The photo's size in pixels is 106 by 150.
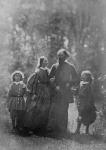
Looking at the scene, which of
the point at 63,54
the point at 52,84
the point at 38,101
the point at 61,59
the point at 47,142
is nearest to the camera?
the point at 47,142

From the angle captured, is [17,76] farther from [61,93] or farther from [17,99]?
[61,93]

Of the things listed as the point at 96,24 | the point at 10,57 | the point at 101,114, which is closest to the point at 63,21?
the point at 96,24

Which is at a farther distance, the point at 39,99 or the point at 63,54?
the point at 39,99

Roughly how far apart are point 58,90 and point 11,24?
8.99 metres

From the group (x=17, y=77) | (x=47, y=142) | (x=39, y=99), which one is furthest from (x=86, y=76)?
(x=47, y=142)

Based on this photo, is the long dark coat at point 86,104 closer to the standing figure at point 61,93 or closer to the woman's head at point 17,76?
the standing figure at point 61,93

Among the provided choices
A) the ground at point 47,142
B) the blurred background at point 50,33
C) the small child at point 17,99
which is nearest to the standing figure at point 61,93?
the ground at point 47,142

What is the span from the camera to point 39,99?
12.4 meters

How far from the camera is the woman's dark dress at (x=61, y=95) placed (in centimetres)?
1220

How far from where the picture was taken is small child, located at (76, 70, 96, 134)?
12297 mm

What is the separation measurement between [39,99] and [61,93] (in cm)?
67

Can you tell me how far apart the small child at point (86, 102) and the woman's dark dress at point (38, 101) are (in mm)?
A: 928

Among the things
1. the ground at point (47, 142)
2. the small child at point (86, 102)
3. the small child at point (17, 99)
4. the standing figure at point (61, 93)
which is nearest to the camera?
the ground at point (47, 142)

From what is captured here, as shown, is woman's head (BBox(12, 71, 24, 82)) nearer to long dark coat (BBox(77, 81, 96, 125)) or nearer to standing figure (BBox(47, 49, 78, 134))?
standing figure (BBox(47, 49, 78, 134))
